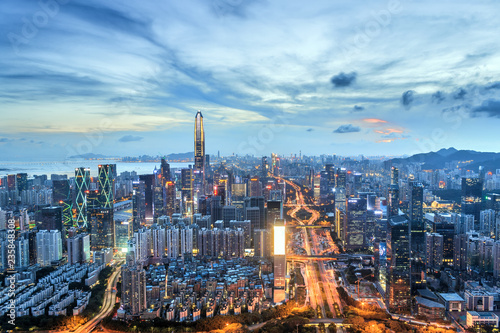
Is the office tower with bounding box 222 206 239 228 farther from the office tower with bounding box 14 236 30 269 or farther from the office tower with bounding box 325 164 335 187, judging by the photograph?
the office tower with bounding box 325 164 335 187

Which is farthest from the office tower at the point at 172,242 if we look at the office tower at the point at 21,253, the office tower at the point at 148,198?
the office tower at the point at 148,198

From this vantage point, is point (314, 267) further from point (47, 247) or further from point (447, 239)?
point (47, 247)

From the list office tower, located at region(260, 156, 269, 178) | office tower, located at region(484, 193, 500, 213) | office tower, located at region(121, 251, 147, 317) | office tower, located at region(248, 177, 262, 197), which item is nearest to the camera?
office tower, located at region(121, 251, 147, 317)

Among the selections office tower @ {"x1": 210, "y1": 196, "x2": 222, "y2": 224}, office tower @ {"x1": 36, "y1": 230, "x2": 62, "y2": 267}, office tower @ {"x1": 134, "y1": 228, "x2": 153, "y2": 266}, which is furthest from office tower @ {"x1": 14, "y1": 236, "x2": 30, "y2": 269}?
office tower @ {"x1": 210, "y1": 196, "x2": 222, "y2": 224}

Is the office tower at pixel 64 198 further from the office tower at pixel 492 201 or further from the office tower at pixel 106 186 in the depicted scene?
the office tower at pixel 492 201

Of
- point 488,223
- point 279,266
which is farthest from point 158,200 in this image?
point 488,223
